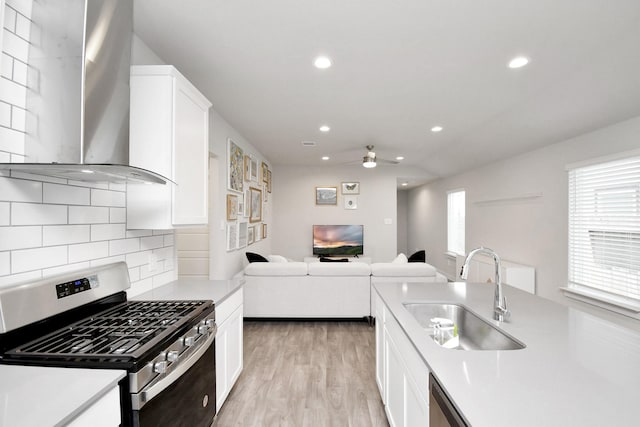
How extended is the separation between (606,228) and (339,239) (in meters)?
4.72

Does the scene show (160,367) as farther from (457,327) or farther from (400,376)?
(457,327)

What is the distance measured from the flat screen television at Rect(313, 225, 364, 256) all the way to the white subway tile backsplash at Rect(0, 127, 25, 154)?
6024mm

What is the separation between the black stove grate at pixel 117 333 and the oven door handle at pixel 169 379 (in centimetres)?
15

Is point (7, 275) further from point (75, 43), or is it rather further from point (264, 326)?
point (264, 326)

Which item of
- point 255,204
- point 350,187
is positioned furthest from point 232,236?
point 350,187

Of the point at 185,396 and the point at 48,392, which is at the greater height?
the point at 48,392

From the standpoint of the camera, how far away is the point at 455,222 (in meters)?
7.03

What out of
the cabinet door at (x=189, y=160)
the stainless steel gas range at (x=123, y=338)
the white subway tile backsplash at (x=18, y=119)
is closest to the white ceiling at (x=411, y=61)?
the cabinet door at (x=189, y=160)

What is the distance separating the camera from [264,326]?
12.9 feet

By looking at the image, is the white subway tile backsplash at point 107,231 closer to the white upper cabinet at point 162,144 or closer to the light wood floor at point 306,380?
the white upper cabinet at point 162,144

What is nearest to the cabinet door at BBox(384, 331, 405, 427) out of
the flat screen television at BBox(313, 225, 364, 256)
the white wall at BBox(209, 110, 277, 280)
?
the white wall at BBox(209, 110, 277, 280)

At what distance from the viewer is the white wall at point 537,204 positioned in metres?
3.20

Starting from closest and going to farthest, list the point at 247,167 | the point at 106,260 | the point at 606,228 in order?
1. the point at 106,260
2. the point at 606,228
3. the point at 247,167

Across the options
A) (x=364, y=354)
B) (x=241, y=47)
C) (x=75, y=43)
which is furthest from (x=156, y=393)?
(x=364, y=354)
